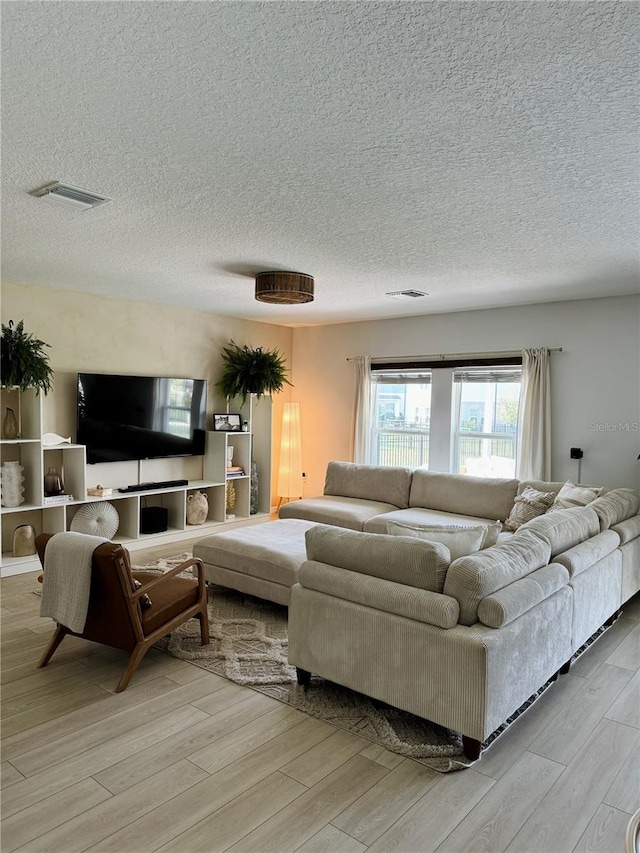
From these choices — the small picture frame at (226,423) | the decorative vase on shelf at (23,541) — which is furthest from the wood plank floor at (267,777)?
the small picture frame at (226,423)

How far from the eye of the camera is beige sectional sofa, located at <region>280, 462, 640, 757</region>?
97.7 inches

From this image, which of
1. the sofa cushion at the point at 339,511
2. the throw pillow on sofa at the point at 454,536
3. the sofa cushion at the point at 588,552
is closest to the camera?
the throw pillow on sofa at the point at 454,536

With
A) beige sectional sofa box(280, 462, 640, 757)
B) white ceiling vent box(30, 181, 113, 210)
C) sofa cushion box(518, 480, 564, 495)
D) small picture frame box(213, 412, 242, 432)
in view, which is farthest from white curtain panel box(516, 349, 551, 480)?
white ceiling vent box(30, 181, 113, 210)

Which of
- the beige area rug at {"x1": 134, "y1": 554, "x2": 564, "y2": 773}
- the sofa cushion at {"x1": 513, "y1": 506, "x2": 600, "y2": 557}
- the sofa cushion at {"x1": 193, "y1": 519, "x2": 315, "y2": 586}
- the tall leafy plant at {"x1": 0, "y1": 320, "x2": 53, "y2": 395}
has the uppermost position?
the tall leafy plant at {"x1": 0, "y1": 320, "x2": 53, "y2": 395}

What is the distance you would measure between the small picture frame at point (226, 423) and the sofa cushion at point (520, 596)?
4.48 m

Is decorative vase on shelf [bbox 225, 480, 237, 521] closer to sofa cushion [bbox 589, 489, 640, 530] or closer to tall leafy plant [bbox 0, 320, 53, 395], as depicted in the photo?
tall leafy plant [bbox 0, 320, 53, 395]

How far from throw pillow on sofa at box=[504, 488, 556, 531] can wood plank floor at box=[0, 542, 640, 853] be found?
1771mm

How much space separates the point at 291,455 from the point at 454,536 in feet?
15.7

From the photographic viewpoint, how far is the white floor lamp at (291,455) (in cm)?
759

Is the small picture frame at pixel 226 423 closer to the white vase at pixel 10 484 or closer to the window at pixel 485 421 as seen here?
the white vase at pixel 10 484

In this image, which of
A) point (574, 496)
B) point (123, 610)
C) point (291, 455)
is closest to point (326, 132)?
point (123, 610)

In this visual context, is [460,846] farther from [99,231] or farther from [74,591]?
[99,231]

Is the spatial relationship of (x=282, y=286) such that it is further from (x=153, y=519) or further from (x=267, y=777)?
(x=267, y=777)

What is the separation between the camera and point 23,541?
16.6 ft
